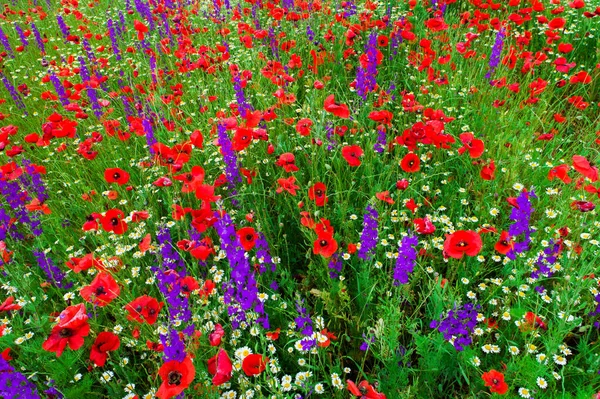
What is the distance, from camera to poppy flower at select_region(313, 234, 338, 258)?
1.81 m

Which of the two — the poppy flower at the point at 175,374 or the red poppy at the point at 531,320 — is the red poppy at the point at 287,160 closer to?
the poppy flower at the point at 175,374

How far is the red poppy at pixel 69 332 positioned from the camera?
135 cm

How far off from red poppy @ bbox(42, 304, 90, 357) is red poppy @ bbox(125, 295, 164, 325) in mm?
217

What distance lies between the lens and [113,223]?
2.08 m

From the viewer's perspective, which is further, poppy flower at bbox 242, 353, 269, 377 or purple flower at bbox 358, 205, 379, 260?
purple flower at bbox 358, 205, 379, 260

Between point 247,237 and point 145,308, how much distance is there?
0.51 m

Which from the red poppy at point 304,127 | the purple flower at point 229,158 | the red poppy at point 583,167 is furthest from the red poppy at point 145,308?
the red poppy at point 583,167

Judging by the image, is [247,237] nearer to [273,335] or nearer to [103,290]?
[273,335]

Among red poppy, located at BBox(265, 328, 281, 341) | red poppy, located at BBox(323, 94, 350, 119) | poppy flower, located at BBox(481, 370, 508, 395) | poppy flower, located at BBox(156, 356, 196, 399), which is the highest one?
red poppy, located at BBox(323, 94, 350, 119)

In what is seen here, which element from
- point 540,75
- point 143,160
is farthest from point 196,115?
point 540,75

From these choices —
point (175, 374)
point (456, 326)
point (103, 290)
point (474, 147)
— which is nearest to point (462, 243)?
point (456, 326)

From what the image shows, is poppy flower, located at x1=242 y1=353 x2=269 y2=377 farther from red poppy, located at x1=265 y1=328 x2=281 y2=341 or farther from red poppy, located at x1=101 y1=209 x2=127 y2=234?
red poppy, located at x1=101 y1=209 x2=127 y2=234

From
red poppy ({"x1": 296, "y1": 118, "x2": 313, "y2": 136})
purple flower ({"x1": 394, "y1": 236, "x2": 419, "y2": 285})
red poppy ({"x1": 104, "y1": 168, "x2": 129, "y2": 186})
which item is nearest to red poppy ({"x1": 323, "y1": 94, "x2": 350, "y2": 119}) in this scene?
red poppy ({"x1": 296, "y1": 118, "x2": 313, "y2": 136})

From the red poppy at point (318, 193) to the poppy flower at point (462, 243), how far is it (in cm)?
72
